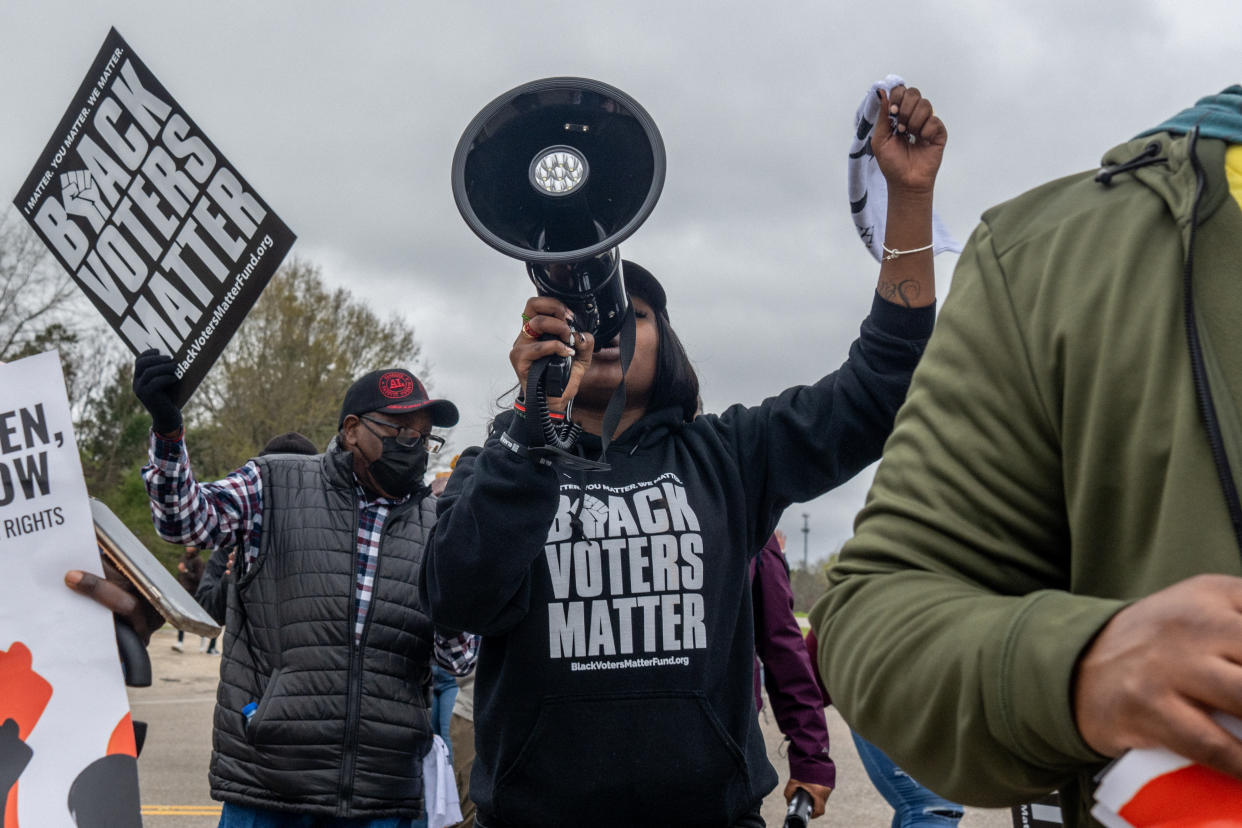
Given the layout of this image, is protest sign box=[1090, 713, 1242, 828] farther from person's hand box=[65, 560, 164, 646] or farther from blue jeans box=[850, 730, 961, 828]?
blue jeans box=[850, 730, 961, 828]

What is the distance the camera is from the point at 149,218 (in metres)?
2.76

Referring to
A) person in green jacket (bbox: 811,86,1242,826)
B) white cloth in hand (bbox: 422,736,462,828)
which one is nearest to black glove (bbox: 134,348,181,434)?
white cloth in hand (bbox: 422,736,462,828)

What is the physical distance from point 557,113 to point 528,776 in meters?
1.23

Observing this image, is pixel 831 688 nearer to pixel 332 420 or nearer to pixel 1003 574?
pixel 1003 574

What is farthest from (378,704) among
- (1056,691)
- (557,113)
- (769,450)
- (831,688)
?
(1056,691)

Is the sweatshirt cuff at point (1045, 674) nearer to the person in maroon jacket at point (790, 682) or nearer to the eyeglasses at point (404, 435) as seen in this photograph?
the person in maroon jacket at point (790, 682)

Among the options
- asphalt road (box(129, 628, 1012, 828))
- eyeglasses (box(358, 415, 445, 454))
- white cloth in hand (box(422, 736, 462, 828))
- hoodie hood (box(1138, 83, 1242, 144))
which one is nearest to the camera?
hoodie hood (box(1138, 83, 1242, 144))

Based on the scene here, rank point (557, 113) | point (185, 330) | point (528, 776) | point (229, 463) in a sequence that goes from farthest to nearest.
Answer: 1. point (229, 463)
2. point (185, 330)
3. point (528, 776)
4. point (557, 113)

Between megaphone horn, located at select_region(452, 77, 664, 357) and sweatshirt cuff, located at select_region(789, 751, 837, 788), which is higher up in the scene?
megaphone horn, located at select_region(452, 77, 664, 357)

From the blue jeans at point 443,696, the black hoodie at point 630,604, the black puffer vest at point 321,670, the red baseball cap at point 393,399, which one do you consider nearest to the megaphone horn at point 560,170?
the black hoodie at point 630,604

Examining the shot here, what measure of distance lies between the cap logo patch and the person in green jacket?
119 inches

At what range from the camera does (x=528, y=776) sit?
2.21 m

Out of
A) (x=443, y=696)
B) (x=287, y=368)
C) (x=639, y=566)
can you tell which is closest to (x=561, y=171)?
(x=639, y=566)

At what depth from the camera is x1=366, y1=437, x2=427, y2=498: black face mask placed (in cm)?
361
